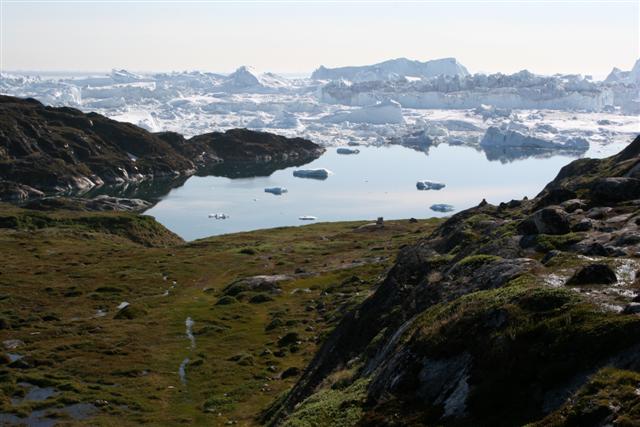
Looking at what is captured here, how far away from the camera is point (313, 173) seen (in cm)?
17725

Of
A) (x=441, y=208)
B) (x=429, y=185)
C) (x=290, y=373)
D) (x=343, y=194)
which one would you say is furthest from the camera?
(x=429, y=185)

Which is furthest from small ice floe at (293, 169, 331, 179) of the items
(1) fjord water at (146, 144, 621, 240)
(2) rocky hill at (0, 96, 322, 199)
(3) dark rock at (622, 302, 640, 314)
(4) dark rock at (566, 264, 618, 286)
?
(3) dark rock at (622, 302, 640, 314)

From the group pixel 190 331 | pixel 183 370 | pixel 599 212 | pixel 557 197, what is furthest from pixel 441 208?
pixel 599 212

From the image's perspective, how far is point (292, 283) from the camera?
66.6m

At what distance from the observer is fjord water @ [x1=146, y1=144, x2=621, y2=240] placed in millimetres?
132875

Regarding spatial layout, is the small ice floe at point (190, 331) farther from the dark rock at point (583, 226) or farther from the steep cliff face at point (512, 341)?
the dark rock at point (583, 226)

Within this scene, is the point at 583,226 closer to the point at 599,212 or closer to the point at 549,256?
the point at 599,212

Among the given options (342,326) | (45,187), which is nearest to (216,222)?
(45,187)

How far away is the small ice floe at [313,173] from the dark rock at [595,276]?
158 meters

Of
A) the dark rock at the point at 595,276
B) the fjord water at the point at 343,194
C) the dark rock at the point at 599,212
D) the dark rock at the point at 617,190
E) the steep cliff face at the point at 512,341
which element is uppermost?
the dark rock at the point at 617,190

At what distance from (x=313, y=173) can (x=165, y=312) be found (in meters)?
122

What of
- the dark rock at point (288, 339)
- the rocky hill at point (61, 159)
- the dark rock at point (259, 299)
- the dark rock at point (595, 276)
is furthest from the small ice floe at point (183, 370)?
the rocky hill at point (61, 159)

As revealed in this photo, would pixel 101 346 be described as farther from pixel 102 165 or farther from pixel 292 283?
pixel 102 165

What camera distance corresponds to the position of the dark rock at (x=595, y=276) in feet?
58.7
